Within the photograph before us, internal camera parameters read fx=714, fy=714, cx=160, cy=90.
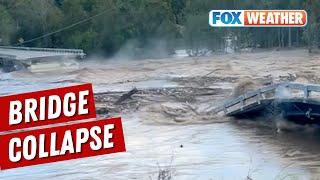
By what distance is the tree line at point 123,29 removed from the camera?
8506 centimetres

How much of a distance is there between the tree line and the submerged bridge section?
184 feet

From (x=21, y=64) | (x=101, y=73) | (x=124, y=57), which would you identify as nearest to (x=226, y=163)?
(x=101, y=73)

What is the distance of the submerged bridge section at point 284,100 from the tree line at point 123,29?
55.9 m

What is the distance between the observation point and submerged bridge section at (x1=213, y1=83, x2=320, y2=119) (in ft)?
79.6

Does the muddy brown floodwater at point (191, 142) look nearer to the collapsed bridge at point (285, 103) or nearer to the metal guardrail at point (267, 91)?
the collapsed bridge at point (285, 103)

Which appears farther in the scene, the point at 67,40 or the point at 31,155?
the point at 67,40

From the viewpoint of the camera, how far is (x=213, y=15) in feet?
108

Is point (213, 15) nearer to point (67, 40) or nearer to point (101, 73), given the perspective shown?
point (101, 73)

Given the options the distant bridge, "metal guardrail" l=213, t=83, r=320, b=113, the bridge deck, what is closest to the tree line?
the bridge deck

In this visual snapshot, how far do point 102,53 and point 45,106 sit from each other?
251ft

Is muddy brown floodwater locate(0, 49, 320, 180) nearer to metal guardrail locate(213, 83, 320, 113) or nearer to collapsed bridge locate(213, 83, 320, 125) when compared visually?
collapsed bridge locate(213, 83, 320, 125)

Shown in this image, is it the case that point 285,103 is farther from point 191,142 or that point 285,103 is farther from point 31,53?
point 31,53

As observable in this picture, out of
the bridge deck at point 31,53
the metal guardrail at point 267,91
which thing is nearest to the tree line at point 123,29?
the bridge deck at point 31,53

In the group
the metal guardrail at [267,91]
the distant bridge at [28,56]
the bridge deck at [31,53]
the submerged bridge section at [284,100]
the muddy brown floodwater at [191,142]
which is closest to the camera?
the muddy brown floodwater at [191,142]
